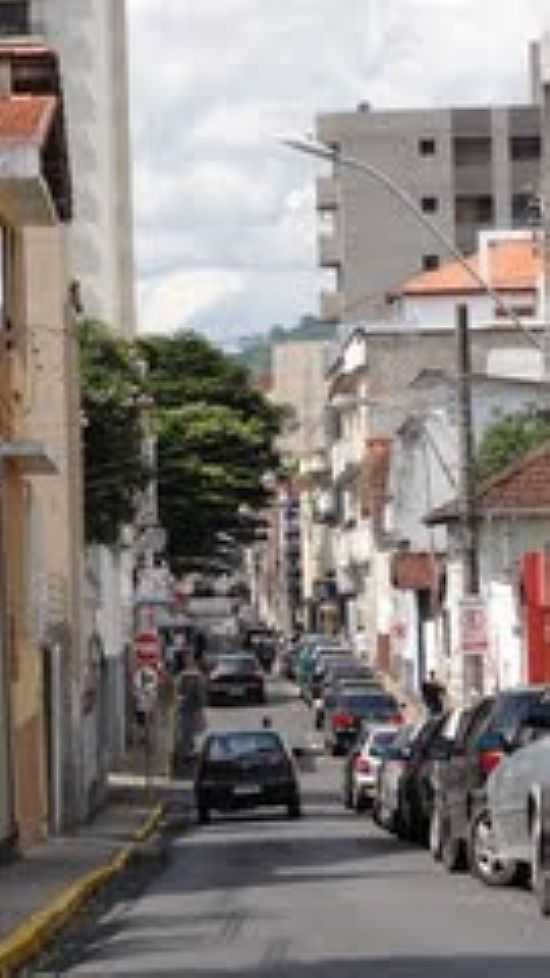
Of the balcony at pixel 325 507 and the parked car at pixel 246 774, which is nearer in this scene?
the parked car at pixel 246 774

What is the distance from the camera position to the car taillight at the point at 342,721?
64856 millimetres

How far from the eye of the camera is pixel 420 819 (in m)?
35.1

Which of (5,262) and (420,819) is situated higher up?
(5,262)

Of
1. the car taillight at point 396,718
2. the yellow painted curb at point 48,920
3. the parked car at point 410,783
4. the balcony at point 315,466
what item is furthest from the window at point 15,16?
the yellow painted curb at point 48,920

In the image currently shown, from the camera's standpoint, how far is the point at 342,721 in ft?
214

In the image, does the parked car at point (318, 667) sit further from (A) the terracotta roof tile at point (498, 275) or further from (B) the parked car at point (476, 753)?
(B) the parked car at point (476, 753)

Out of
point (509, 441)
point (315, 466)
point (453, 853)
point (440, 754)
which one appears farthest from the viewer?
point (315, 466)

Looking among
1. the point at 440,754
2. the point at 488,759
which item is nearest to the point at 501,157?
the point at 440,754

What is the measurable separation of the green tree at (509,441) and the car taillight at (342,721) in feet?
47.6

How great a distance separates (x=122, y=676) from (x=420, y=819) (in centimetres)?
3017

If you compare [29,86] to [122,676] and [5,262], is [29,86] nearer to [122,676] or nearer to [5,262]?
[5,262]

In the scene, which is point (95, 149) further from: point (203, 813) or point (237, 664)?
point (203, 813)

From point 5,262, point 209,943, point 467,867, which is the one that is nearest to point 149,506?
point 5,262

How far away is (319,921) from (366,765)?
73.7ft
